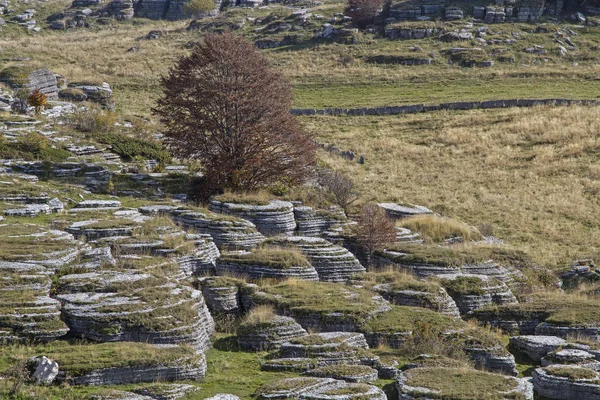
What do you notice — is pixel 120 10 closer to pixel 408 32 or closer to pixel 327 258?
pixel 408 32

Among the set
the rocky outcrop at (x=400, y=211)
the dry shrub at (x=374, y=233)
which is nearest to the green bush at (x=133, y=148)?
the rocky outcrop at (x=400, y=211)

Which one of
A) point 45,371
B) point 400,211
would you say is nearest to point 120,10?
point 400,211

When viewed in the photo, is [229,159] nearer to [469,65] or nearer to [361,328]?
[361,328]

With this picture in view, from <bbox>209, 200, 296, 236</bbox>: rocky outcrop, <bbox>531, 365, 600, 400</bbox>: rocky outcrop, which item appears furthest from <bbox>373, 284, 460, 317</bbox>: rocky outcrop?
<bbox>209, 200, 296, 236</bbox>: rocky outcrop

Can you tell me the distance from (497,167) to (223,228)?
27.4m

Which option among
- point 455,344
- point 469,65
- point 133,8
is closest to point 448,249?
point 455,344

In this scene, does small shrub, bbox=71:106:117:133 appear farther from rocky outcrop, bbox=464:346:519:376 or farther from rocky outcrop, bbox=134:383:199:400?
rocky outcrop, bbox=134:383:199:400

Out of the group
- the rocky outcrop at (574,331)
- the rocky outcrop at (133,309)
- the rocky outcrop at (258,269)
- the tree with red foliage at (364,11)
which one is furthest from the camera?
the tree with red foliage at (364,11)

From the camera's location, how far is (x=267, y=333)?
1812 centimetres

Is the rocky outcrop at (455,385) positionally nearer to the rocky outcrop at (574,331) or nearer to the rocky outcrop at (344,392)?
the rocky outcrop at (344,392)

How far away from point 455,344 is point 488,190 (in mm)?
25417

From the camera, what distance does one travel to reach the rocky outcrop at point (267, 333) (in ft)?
59.0

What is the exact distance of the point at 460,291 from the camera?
22656 millimetres

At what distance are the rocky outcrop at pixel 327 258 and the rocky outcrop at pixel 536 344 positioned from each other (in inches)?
204
